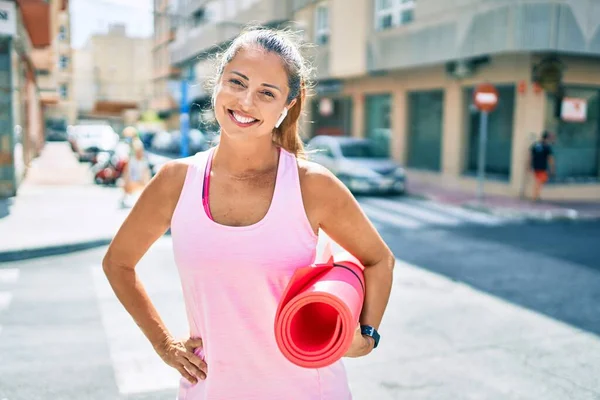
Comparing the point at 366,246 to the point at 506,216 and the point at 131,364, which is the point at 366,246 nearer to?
the point at 131,364

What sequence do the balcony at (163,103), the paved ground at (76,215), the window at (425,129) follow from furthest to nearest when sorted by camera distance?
the balcony at (163,103) < the window at (425,129) < the paved ground at (76,215)

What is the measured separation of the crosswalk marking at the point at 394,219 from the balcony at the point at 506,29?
5360mm

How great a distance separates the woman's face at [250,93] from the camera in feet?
5.88

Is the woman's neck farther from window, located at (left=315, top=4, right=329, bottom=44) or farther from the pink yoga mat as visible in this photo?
window, located at (left=315, top=4, right=329, bottom=44)

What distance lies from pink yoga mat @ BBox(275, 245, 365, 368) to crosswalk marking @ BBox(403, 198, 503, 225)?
1140 cm

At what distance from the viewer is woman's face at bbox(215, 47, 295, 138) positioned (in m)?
1.79

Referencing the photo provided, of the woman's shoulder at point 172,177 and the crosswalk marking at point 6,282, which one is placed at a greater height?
the woman's shoulder at point 172,177

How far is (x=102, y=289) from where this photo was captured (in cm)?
682

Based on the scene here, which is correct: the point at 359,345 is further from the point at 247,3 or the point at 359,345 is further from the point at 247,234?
the point at 247,3

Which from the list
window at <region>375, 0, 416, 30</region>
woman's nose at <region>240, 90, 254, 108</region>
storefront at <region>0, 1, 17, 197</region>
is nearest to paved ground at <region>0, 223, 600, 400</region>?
woman's nose at <region>240, 90, 254, 108</region>

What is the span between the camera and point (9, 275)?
7430 mm

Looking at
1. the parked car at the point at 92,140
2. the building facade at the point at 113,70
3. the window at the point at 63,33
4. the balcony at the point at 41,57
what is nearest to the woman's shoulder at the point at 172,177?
the balcony at the point at 41,57

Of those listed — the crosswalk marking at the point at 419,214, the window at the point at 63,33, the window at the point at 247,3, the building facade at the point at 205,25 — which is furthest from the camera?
the window at the point at 63,33

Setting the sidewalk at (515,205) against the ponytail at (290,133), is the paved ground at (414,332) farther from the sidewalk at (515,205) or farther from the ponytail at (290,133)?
the sidewalk at (515,205)
